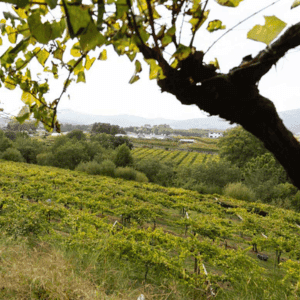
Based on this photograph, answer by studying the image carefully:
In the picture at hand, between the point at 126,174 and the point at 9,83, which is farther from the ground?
the point at 9,83

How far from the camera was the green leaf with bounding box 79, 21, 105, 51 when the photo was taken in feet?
1.91

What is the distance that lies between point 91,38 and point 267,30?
26.3 inches

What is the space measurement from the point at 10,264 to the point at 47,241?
3.67ft

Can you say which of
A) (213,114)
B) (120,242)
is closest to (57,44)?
(213,114)

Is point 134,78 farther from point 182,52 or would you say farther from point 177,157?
point 177,157

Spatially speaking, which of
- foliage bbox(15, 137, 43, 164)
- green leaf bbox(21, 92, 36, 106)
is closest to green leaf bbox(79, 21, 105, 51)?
green leaf bbox(21, 92, 36, 106)

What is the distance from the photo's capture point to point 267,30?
2.38ft

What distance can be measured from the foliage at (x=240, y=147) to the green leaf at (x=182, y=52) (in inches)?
996

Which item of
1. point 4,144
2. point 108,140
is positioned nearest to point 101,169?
point 4,144

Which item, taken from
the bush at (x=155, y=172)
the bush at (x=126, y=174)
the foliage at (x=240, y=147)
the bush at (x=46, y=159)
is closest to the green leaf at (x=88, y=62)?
the bush at (x=126, y=174)

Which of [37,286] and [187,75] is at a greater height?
[187,75]

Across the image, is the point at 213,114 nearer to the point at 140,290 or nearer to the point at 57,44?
the point at 57,44

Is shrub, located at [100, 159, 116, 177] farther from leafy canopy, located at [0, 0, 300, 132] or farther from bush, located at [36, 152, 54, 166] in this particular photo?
leafy canopy, located at [0, 0, 300, 132]

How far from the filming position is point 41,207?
15.3 feet
